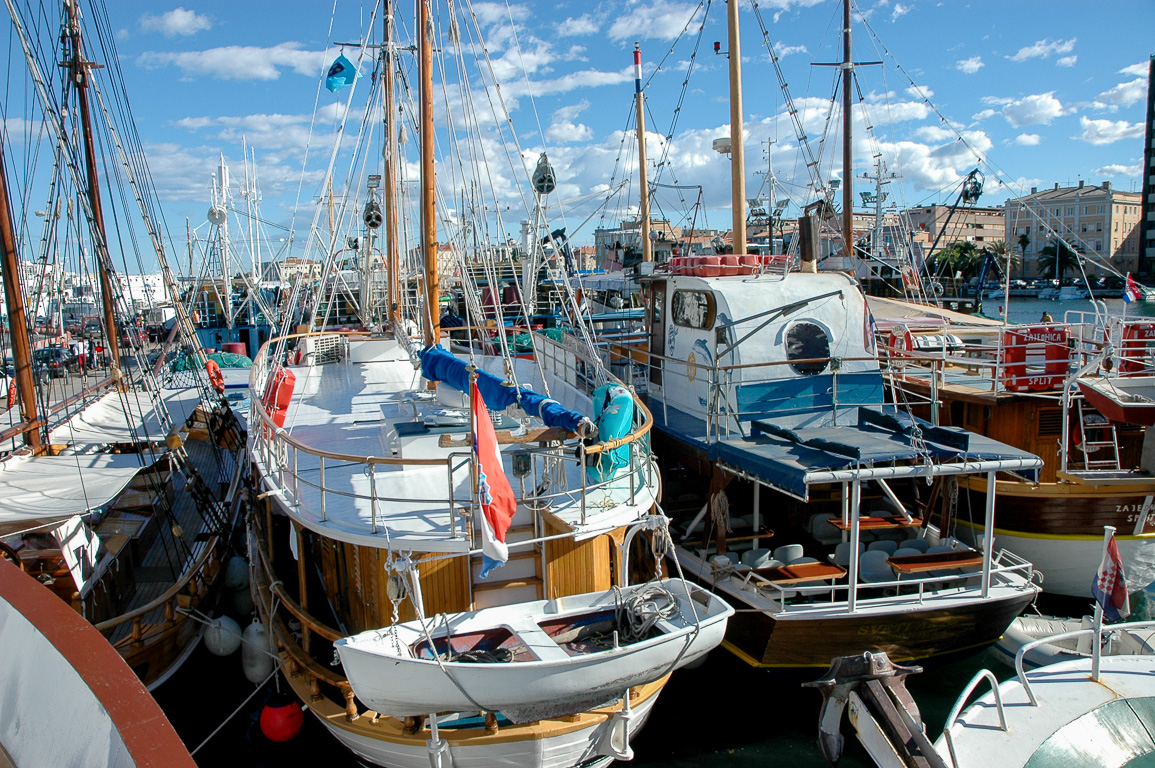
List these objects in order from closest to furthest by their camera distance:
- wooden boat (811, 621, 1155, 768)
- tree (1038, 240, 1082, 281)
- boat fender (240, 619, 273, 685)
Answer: wooden boat (811, 621, 1155, 768)
boat fender (240, 619, 273, 685)
tree (1038, 240, 1082, 281)

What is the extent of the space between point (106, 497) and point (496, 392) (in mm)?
5919

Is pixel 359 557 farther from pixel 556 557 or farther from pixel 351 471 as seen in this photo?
pixel 556 557

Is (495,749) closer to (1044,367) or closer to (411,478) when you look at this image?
(411,478)

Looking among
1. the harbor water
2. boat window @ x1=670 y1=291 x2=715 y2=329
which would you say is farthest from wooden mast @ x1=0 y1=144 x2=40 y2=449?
boat window @ x1=670 y1=291 x2=715 y2=329

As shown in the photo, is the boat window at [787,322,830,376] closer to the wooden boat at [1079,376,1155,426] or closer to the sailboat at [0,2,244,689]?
the wooden boat at [1079,376,1155,426]

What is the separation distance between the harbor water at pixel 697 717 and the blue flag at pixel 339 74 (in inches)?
402

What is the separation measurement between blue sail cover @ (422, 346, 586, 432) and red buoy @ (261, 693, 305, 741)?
4.32 meters

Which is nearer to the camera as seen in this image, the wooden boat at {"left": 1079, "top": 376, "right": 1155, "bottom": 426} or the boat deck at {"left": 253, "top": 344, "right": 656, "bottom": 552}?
the boat deck at {"left": 253, "top": 344, "right": 656, "bottom": 552}

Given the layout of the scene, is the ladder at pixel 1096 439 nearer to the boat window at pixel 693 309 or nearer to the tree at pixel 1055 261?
the boat window at pixel 693 309

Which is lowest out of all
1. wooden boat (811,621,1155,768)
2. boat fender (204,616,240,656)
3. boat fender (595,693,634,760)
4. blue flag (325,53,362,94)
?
boat fender (204,616,240,656)

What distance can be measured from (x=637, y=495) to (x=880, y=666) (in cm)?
307

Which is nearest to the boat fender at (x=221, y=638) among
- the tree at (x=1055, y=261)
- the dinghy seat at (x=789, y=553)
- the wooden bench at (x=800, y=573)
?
the wooden bench at (x=800, y=573)

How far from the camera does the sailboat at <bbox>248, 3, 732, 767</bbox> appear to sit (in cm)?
638

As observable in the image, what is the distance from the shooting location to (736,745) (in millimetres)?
9516
